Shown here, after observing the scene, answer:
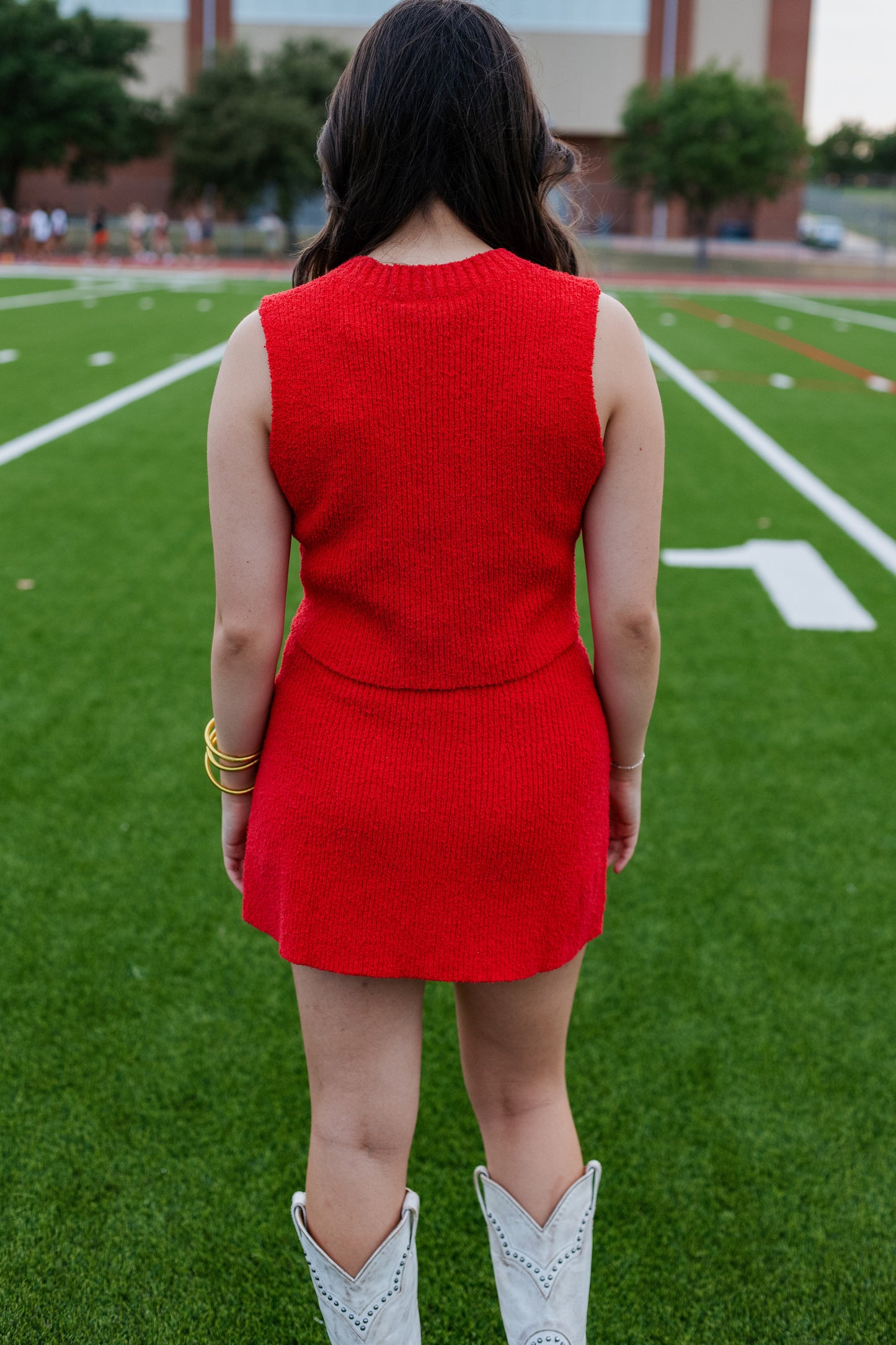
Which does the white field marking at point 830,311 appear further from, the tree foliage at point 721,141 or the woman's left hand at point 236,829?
the woman's left hand at point 236,829

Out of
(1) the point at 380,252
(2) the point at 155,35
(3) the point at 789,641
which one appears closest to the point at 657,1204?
(1) the point at 380,252

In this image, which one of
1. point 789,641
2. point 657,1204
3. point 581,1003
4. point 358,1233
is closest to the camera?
point 358,1233

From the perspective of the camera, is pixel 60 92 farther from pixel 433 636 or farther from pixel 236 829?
pixel 433 636

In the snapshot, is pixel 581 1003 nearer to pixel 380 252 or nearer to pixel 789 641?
pixel 380 252

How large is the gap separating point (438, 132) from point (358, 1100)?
115 cm

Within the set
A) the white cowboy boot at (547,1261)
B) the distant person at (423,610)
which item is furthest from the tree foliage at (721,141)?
the white cowboy boot at (547,1261)

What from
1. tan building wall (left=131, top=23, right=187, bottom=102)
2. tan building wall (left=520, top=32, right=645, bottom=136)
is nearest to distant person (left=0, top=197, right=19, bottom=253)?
tan building wall (left=131, top=23, right=187, bottom=102)

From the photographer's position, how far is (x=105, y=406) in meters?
9.79

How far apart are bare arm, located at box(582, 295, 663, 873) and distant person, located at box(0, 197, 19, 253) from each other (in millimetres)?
37203

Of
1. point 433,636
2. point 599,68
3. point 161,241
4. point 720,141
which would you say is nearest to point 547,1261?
point 433,636

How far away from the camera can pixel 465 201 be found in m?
1.32

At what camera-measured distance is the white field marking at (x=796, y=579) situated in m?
5.32

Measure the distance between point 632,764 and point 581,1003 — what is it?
1353 millimetres

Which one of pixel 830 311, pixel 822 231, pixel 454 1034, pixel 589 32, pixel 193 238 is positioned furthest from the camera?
pixel 822 231
